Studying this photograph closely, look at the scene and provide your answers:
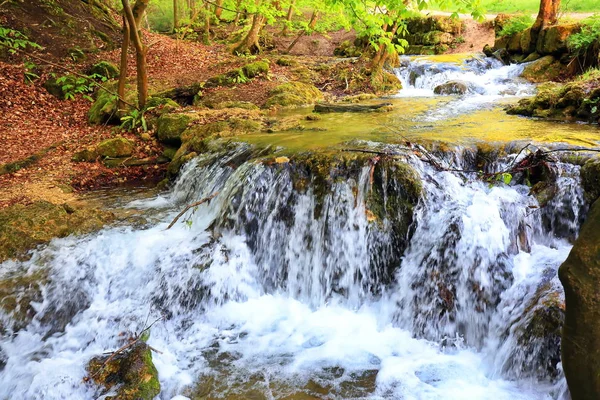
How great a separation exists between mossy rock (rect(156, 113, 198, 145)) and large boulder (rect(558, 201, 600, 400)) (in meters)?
7.73

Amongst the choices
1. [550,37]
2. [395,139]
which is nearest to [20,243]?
[395,139]

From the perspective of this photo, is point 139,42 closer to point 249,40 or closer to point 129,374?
point 129,374

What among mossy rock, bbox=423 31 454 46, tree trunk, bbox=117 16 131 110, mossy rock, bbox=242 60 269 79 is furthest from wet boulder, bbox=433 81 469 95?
mossy rock, bbox=423 31 454 46

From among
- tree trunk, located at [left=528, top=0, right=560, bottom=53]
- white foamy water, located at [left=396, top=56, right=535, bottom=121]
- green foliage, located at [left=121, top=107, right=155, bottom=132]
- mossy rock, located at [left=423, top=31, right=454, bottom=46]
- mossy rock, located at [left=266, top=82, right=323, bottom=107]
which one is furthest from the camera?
mossy rock, located at [left=423, top=31, right=454, bottom=46]

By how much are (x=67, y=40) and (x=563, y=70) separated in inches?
640

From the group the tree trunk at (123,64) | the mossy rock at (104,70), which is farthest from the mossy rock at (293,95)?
the mossy rock at (104,70)

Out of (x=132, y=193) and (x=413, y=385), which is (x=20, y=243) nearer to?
(x=132, y=193)

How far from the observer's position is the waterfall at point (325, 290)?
3.43 m

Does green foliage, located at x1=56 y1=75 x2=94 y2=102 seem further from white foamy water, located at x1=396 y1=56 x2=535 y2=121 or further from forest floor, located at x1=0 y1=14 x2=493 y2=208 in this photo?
white foamy water, located at x1=396 y1=56 x2=535 y2=121

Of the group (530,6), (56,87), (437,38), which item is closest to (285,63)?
(56,87)

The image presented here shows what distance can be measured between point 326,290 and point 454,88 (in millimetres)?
9815

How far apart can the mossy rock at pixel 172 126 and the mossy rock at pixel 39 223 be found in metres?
3.04

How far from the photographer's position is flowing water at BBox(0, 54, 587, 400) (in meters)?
3.42

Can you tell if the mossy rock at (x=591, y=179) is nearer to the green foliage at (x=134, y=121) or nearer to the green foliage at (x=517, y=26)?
the green foliage at (x=134, y=121)
